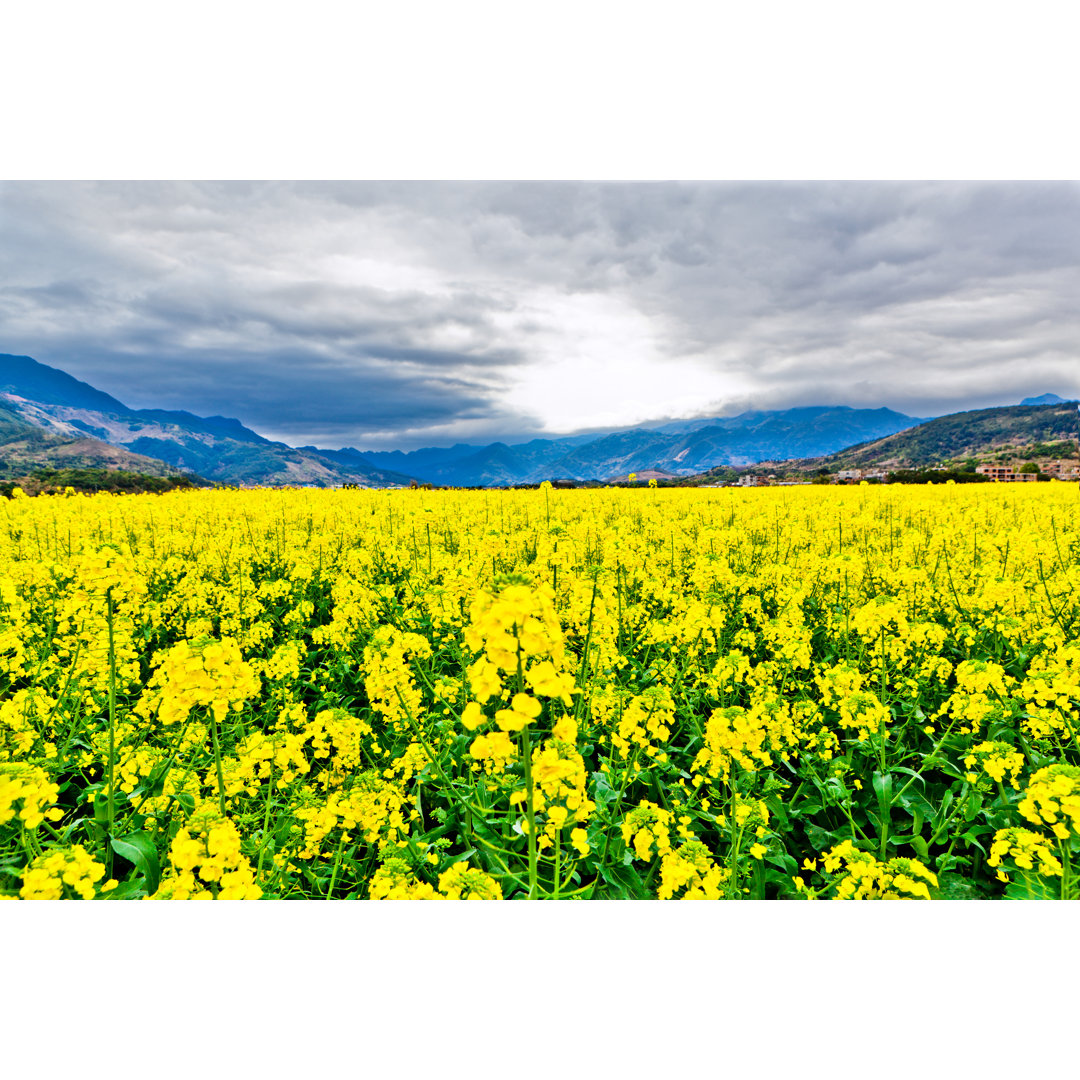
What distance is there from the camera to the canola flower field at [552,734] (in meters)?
1.66

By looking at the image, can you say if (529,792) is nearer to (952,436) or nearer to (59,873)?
(59,873)

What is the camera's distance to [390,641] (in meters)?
2.70

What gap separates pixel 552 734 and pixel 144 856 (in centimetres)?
149

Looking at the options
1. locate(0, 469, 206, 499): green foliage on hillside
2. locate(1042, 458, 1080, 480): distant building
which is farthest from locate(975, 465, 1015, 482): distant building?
locate(0, 469, 206, 499): green foliage on hillside

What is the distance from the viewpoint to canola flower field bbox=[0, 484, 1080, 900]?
166 centimetres

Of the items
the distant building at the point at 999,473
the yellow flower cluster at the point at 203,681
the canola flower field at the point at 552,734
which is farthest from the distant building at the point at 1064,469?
the yellow flower cluster at the point at 203,681

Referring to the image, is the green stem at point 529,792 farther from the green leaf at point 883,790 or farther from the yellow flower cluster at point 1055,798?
the green leaf at point 883,790

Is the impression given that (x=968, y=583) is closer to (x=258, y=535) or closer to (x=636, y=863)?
(x=636, y=863)

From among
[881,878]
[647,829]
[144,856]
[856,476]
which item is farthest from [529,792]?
[856,476]

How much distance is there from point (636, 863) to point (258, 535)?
6077 millimetres

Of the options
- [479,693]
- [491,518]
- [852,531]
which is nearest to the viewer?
[479,693]

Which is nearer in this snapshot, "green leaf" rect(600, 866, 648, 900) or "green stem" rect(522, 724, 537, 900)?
"green stem" rect(522, 724, 537, 900)

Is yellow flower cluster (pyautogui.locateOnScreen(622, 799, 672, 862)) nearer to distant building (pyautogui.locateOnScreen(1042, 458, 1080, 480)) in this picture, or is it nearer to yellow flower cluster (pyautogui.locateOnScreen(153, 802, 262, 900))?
yellow flower cluster (pyautogui.locateOnScreen(153, 802, 262, 900))

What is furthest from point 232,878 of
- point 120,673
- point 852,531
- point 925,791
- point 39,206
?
point 852,531
